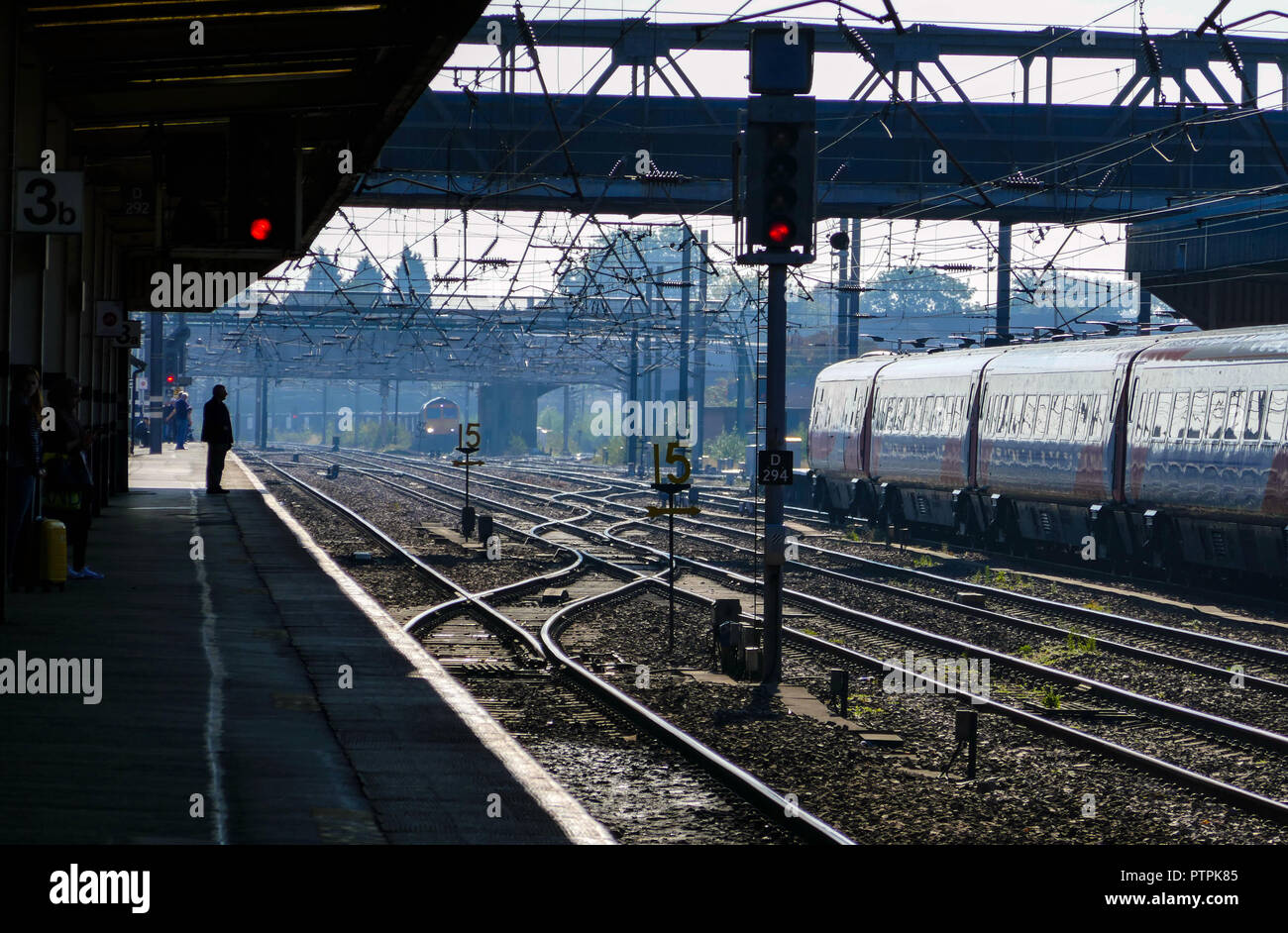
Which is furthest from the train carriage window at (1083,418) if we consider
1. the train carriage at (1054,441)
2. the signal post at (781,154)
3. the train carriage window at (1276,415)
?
the signal post at (781,154)

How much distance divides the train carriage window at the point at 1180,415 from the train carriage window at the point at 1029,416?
4.18 metres

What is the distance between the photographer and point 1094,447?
23.9 meters

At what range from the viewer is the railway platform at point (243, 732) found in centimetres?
704

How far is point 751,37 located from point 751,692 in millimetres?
5176

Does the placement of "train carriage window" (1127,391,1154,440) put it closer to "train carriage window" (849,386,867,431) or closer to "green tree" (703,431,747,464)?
"train carriage window" (849,386,867,431)

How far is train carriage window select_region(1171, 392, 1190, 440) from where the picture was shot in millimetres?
21547

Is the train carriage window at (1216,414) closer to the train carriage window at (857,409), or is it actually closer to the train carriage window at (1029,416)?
the train carriage window at (1029,416)

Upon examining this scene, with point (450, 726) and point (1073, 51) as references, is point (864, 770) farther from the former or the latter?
point (1073, 51)

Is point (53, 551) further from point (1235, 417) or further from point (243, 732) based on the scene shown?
point (1235, 417)

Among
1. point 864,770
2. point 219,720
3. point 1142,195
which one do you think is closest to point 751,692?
point 864,770

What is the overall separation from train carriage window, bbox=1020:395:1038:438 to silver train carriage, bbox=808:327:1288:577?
25 mm

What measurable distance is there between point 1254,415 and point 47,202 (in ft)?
47.3

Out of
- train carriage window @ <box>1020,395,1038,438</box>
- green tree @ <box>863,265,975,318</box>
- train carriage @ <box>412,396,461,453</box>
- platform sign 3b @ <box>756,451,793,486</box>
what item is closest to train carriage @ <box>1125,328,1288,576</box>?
train carriage window @ <box>1020,395,1038,438</box>
